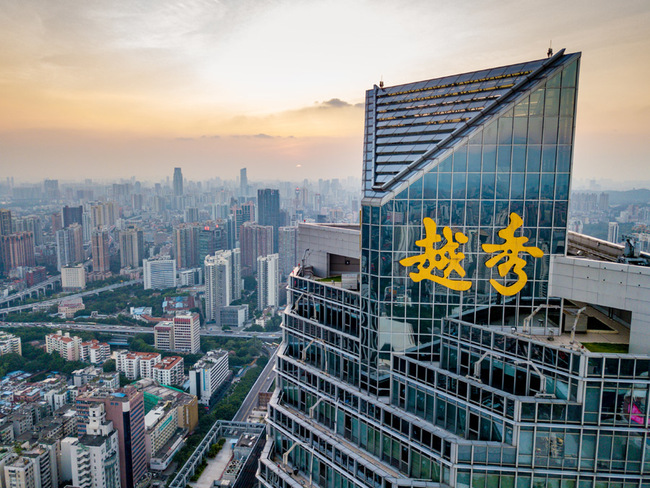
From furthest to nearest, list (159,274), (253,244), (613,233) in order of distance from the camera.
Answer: (253,244)
(159,274)
(613,233)

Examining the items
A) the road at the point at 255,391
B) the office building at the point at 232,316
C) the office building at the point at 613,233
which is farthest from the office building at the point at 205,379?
the office building at the point at 613,233

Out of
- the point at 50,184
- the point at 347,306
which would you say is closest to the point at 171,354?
the point at 347,306

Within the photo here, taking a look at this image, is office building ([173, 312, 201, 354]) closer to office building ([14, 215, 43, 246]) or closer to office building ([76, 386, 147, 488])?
office building ([76, 386, 147, 488])

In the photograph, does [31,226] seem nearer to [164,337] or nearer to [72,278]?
[72,278]

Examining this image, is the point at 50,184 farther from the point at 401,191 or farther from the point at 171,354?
the point at 401,191

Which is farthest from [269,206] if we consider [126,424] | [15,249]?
[126,424]

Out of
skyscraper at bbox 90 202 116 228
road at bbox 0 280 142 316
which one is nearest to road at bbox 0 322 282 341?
road at bbox 0 280 142 316
